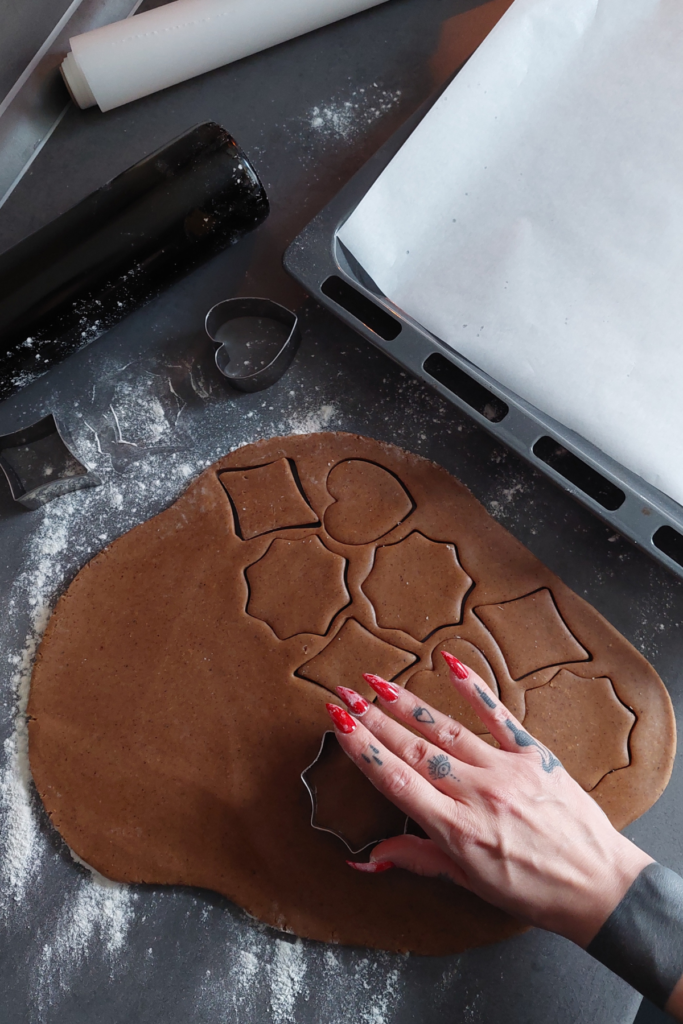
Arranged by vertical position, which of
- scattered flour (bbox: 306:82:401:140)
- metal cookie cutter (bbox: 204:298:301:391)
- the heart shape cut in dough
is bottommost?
the heart shape cut in dough

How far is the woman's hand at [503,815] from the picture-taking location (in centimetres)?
79

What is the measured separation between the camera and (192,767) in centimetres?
92

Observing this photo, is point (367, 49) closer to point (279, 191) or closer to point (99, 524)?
point (279, 191)

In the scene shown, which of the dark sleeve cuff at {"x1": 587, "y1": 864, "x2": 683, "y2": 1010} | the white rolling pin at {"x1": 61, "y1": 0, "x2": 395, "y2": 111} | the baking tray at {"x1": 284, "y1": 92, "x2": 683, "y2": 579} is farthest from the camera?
the white rolling pin at {"x1": 61, "y1": 0, "x2": 395, "y2": 111}

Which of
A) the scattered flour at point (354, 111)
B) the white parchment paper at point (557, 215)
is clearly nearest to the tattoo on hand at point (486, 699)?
the white parchment paper at point (557, 215)

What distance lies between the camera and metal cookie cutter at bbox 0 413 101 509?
99 cm

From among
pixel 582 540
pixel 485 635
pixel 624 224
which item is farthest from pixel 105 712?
pixel 624 224

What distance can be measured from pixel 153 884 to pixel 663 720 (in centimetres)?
69

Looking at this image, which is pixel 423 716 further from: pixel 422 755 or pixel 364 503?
pixel 364 503

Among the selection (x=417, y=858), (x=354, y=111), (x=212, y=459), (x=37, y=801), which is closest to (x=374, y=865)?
(x=417, y=858)

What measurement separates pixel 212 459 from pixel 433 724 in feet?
1.55

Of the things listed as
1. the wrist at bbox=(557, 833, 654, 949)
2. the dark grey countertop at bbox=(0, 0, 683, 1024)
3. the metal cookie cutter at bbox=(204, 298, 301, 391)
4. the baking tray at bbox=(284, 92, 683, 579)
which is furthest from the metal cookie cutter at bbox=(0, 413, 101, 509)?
the wrist at bbox=(557, 833, 654, 949)

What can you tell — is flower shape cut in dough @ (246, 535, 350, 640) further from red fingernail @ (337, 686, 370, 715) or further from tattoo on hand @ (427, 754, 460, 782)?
tattoo on hand @ (427, 754, 460, 782)

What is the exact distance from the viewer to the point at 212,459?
1021mm
